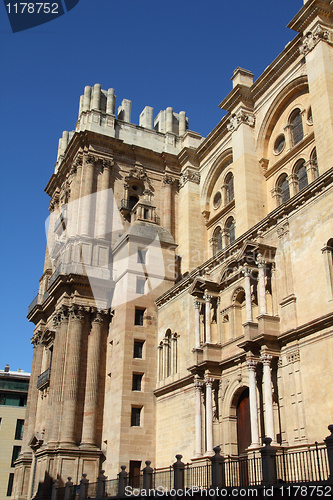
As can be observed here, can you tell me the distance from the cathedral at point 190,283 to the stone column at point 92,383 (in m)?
0.08

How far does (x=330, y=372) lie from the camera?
17.0 metres

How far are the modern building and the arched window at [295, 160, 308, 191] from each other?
39158 millimetres

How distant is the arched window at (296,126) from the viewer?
28.0 metres

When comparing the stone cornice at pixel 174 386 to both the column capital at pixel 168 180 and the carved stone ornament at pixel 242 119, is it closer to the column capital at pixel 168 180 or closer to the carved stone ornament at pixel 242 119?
the carved stone ornament at pixel 242 119

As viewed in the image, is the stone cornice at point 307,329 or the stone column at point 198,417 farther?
the stone column at point 198,417

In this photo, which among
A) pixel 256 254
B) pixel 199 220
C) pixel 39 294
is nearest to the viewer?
pixel 256 254

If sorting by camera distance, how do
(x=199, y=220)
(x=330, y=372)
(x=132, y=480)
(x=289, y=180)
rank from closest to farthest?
(x=330, y=372) → (x=132, y=480) → (x=289, y=180) → (x=199, y=220)

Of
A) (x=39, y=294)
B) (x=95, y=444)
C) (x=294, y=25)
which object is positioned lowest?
(x=95, y=444)

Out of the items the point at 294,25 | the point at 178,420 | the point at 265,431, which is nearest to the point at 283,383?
the point at 265,431

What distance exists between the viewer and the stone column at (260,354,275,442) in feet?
60.3

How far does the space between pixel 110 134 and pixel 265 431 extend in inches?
965

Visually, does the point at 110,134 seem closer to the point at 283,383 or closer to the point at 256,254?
the point at 256,254

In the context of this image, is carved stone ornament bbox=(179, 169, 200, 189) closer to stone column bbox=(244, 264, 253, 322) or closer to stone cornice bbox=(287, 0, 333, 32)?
stone cornice bbox=(287, 0, 333, 32)

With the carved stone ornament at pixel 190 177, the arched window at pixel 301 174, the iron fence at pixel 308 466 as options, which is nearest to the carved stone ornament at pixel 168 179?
the carved stone ornament at pixel 190 177
